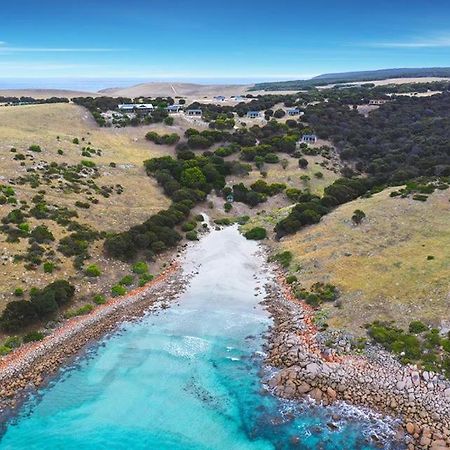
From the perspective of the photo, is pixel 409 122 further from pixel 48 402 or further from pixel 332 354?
pixel 48 402

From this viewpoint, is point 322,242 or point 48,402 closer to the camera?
point 48,402

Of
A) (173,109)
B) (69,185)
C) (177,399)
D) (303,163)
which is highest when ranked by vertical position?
(173,109)

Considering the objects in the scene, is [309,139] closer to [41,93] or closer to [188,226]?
[188,226]

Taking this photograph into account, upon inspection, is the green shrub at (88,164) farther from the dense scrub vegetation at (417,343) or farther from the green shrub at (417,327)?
the green shrub at (417,327)

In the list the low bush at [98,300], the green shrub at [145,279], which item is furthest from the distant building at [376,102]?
the low bush at [98,300]

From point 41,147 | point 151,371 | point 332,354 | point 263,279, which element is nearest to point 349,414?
point 332,354

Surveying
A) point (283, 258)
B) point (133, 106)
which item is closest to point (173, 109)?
point (133, 106)

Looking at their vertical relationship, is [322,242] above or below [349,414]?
above
